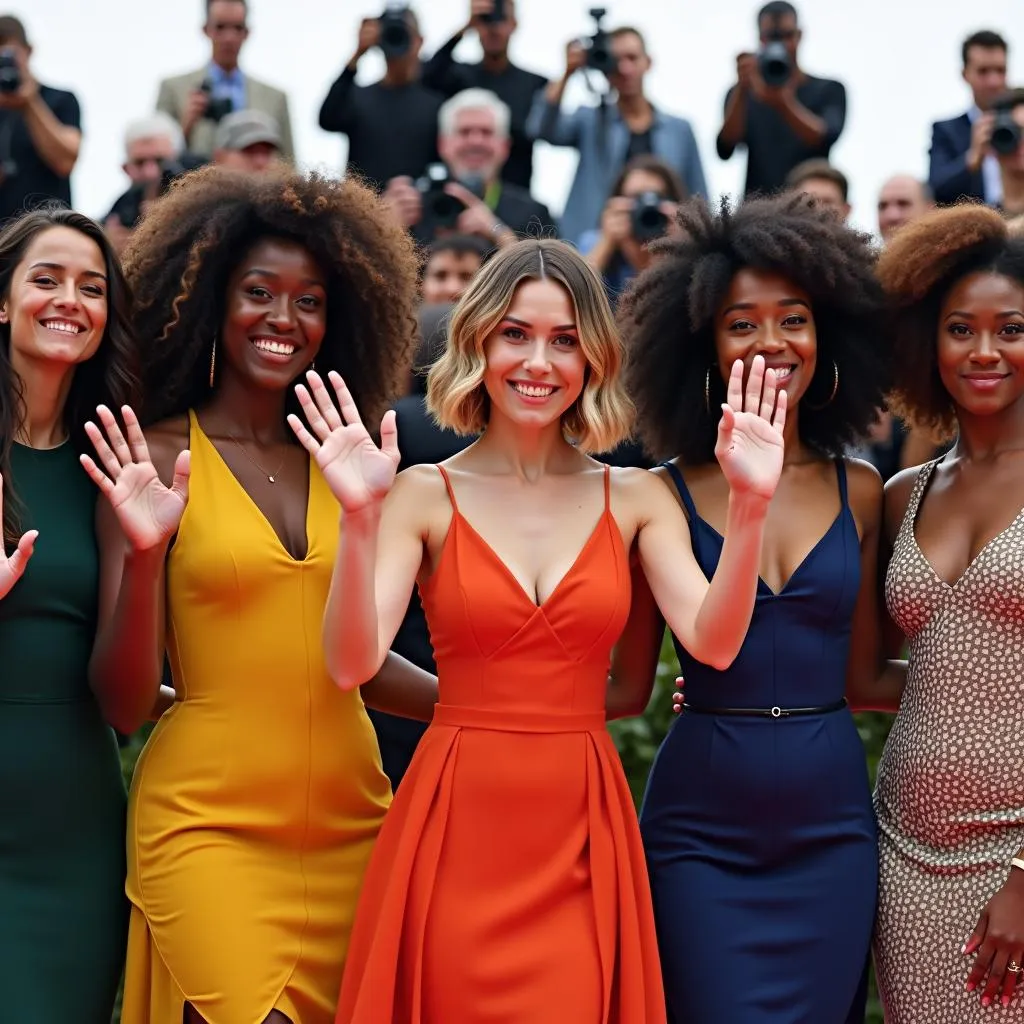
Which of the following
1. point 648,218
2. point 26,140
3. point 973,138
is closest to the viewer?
point 648,218

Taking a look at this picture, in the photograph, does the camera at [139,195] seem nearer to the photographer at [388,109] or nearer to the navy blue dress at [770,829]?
the photographer at [388,109]

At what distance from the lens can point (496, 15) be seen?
893 centimetres

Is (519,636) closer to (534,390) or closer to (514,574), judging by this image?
(514,574)

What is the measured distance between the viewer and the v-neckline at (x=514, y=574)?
425 cm

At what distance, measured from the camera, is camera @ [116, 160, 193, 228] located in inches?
325

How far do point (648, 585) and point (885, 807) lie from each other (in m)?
0.83

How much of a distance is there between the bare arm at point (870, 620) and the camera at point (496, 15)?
15.5ft

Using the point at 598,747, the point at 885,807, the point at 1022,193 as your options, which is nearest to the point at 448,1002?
the point at 598,747

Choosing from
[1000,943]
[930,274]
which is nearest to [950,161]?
[930,274]

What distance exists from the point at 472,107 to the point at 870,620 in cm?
425

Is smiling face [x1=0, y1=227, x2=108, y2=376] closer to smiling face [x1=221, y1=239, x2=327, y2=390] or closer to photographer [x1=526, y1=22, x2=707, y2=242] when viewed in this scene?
smiling face [x1=221, y1=239, x2=327, y2=390]

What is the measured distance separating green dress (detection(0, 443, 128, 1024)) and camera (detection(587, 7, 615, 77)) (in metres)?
4.97

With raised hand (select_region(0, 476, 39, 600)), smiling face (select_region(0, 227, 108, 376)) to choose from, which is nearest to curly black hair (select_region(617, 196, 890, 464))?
smiling face (select_region(0, 227, 108, 376))

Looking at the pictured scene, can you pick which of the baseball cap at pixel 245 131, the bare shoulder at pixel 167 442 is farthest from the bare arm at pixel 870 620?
the baseball cap at pixel 245 131
